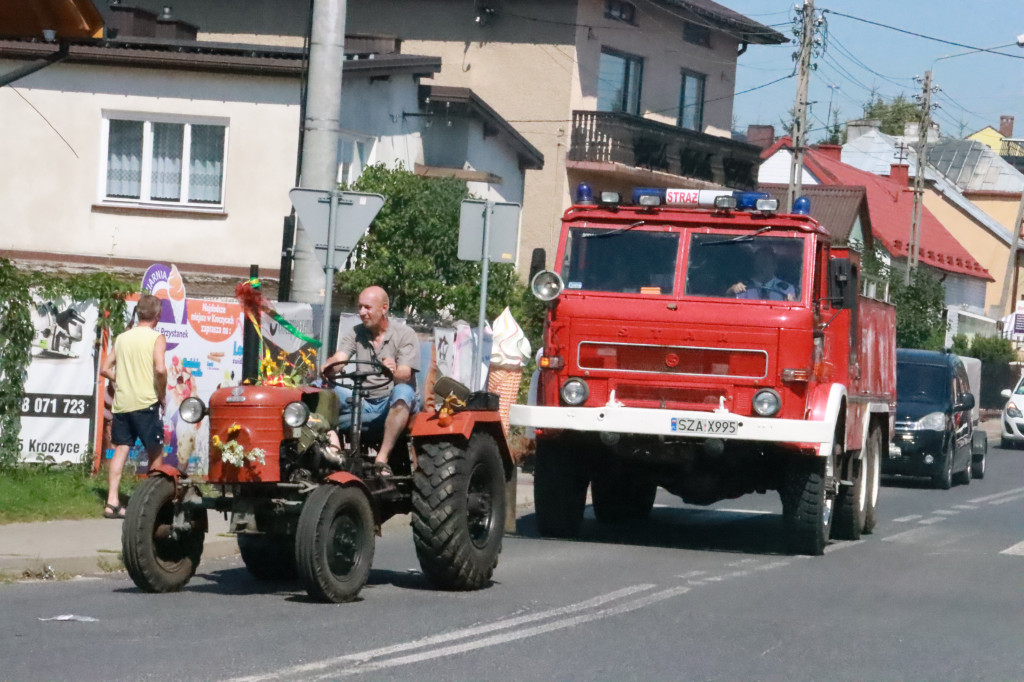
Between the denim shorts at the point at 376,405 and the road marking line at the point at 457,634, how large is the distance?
1.65m

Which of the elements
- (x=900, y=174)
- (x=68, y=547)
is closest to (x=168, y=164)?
(x=68, y=547)

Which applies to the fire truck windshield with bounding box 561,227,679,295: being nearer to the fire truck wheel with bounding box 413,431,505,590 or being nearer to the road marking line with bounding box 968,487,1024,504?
the fire truck wheel with bounding box 413,431,505,590

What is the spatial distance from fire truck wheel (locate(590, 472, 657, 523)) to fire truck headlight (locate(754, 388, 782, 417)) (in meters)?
2.25

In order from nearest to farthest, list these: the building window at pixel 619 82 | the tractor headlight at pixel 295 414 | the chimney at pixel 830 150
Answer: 1. the tractor headlight at pixel 295 414
2. the building window at pixel 619 82
3. the chimney at pixel 830 150

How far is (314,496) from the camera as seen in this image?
29.5 feet

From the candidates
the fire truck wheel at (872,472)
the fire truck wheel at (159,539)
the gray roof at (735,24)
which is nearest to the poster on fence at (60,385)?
the fire truck wheel at (159,539)

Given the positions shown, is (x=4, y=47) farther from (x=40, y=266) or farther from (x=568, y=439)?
(x=568, y=439)

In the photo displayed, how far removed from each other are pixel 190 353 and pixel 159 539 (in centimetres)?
694

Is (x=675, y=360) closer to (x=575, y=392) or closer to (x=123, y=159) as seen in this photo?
(x=575, y=392)

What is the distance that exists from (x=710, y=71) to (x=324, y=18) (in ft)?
86.4

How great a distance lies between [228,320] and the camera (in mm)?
16234

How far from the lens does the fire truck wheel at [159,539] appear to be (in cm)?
911

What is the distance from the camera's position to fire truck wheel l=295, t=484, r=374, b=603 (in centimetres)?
886

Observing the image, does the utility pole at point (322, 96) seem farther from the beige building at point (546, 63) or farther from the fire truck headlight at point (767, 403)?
the beige building at point (546, 63)
